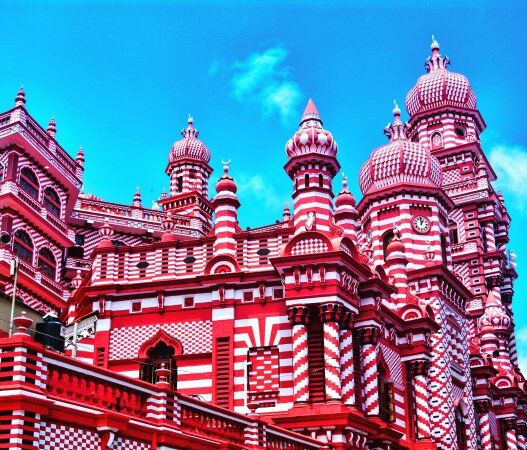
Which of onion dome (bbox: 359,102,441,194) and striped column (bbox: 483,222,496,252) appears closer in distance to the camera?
onion dome (bbox: 359,102,441,194)

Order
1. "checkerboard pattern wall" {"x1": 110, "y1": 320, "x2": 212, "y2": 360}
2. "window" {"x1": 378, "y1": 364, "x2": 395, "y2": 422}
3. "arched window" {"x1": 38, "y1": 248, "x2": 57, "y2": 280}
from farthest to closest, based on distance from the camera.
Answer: "arched window" {"x1": 38, "y1": 248, "x2": 57, "y2": 280} → "window" {"x1": 378, "y1": 364, "x2": 395, "y2": 422} → "checkerboard pattern wall" {"x1": 110, "y1": 320, "x2": 212, "y2": 360}

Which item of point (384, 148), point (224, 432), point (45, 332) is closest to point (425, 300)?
point (384, 148)

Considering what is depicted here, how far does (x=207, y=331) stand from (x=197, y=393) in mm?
2350

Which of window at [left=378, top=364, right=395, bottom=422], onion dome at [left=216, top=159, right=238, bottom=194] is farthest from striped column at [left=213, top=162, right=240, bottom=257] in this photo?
window at [left=378, top=364, right=395, bottom=422]

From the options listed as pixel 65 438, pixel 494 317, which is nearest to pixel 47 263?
pixel 65 438

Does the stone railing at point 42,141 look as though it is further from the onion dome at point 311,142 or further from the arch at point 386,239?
the arch at point 386,239

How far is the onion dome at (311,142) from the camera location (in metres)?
35.2

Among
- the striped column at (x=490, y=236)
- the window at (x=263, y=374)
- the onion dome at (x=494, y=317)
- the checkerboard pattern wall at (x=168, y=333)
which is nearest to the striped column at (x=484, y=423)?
the onion dome at (x=494, y=317)

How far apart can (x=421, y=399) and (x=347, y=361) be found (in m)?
7.49

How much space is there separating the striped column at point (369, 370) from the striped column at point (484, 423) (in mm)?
18225

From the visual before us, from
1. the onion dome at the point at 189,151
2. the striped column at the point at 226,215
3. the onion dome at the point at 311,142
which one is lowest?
the striped column at the point at 226,215

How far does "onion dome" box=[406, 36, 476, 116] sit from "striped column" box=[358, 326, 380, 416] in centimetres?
3733

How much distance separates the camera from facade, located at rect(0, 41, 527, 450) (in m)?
30.7

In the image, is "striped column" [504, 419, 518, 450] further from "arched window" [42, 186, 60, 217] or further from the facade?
"arched window" [42, 186, 60, 217]
